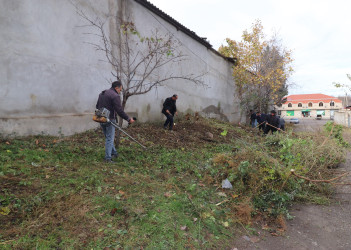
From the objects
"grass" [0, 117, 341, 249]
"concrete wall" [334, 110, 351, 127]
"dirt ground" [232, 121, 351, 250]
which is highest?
"concrete wall" [334, 110, 351, 127]

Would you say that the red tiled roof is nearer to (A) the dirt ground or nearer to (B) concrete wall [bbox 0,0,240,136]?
(B) concrete wall [bbox 0,0,240,136]

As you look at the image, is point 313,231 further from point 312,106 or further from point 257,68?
point 312,106

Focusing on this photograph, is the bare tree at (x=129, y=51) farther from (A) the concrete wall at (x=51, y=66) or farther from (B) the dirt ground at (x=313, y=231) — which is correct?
(B) the dirt ground at (x=313, y=231)

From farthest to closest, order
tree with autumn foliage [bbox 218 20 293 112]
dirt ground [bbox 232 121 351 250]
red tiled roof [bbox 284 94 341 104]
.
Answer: red tiled roof [bbox 284 94 341 104], tree with autumn foliage [bbox 218 20 293 112], dirt ground [bbox 232 121 351 250]

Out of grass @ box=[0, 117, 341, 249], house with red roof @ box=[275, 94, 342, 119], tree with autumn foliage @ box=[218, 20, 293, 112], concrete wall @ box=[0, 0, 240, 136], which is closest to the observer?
grass @ box=[0, 117, 341, 249]

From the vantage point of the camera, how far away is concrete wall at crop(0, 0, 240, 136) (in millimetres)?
5262

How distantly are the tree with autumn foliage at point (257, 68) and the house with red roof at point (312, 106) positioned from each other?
46.0 meters

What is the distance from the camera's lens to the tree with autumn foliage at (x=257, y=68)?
16.8 m

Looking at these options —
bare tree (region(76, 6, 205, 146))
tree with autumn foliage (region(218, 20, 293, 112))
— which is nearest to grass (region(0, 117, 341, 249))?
bare tree (region(76, 6, 205, 146))

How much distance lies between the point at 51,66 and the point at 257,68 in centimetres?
1506

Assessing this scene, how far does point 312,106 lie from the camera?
209 ft

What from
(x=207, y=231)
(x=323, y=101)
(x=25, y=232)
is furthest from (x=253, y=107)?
(x=323, y=101)

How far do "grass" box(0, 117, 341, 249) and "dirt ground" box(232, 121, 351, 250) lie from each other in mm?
225

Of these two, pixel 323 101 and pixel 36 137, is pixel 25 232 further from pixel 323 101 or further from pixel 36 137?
pixel 323 101
